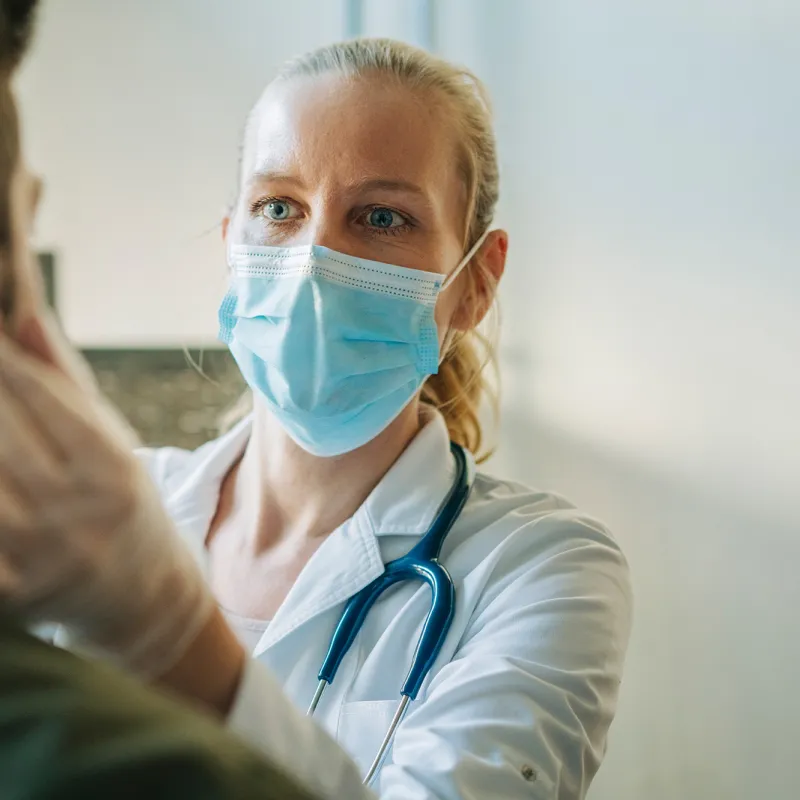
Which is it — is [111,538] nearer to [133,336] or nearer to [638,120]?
[638,120]

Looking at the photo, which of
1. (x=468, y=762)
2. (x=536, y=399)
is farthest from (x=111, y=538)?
(x=536, y=399)

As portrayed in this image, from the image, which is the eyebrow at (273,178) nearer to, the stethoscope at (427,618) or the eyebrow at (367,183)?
the eyebrow at (367,183)

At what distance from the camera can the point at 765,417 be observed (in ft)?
4.51

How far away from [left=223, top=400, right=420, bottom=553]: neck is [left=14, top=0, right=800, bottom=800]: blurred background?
411 millimetres

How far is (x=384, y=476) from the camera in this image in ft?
3.88

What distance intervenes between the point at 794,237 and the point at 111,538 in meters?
1.23

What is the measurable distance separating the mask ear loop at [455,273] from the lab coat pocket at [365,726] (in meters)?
0.45

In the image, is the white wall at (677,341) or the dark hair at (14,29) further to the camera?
the white wall at (677,341)

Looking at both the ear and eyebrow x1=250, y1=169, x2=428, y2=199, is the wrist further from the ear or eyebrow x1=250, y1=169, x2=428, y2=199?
the ear

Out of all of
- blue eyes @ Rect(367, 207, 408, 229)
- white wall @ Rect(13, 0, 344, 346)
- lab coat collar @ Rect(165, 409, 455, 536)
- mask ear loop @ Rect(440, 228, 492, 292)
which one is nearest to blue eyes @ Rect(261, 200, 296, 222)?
blue eyes @ Rect(367, 207, 408, 229)

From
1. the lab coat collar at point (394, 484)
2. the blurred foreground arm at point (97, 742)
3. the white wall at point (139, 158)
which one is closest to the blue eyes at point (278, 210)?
the lab coat collar at point (394, 484)

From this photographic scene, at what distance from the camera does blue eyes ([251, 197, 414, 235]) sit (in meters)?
1.10

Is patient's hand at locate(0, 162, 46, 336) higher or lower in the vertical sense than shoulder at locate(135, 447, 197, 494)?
higher

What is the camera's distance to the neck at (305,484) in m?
1.18
